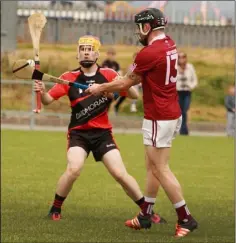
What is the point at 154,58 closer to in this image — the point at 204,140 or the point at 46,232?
the point at 46,232

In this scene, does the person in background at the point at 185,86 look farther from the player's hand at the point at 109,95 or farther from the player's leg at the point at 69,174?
the player's hand at the point at 109,95

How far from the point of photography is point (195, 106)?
101ft

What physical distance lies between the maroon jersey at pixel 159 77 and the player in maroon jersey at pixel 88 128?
1492 mm

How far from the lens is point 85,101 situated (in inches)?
478

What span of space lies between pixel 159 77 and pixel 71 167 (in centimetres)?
198

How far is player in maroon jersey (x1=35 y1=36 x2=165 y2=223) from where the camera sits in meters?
12.0

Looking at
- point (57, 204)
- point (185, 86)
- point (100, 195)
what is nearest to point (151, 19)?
point (57, 204)

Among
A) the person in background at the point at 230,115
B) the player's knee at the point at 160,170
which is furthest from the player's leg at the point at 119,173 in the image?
the person in background at the point at 230,115

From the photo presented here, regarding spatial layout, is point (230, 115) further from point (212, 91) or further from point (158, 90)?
point (158, 90)

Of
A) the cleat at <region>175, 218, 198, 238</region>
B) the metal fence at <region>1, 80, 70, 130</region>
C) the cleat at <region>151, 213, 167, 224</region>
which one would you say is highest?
the cleat at <region>175, 218, 198, 238</region>

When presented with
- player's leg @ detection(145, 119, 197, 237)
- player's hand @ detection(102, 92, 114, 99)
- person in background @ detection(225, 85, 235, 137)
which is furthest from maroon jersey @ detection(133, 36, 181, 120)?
person in background @ detection(225, 85, 235, 137)

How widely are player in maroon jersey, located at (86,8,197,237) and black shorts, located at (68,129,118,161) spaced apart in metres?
1.28

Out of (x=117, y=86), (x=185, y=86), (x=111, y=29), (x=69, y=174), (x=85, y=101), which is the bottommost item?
(x=185, y=86)

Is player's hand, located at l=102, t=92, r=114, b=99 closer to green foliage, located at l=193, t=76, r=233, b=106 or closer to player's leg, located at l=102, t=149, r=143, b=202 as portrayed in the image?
player's leg, located at l=102, t=149, r=143, b=202
